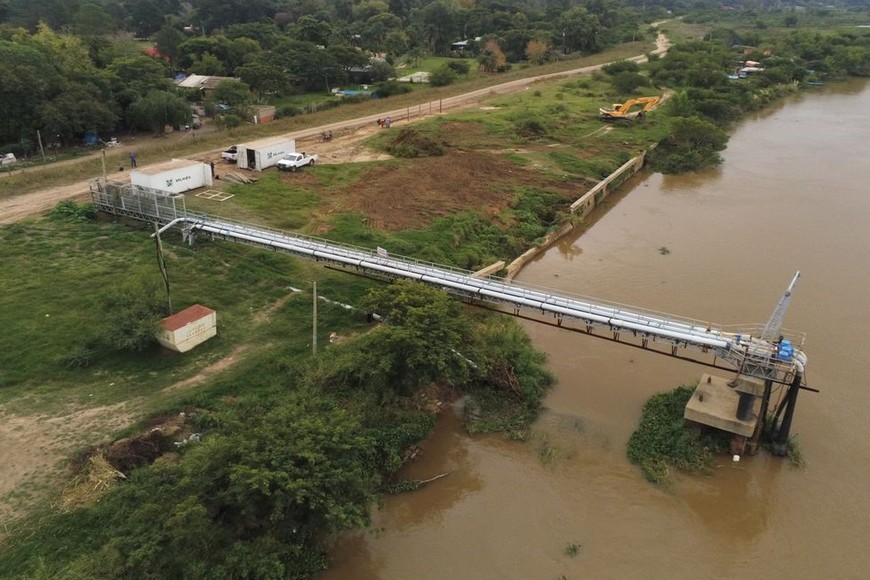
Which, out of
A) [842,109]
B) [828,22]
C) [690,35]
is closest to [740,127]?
[842,109]

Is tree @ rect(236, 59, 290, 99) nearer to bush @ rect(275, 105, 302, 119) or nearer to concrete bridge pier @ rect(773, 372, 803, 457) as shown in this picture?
bush @ rect(275, 105, 302, 119)

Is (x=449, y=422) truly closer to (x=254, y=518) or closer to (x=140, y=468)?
(x=254, y=518)

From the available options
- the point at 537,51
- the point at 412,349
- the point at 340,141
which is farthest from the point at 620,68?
the point at 412,349

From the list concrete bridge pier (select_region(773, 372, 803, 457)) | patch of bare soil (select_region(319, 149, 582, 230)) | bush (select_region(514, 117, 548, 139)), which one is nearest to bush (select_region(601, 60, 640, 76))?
bush (select_region(514, 117, 548, 139))

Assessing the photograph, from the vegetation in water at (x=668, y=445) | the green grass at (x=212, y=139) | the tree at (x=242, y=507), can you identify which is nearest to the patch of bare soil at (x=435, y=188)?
the green grass at (x=212, y=139)

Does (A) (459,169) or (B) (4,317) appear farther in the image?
(A) (459,169)

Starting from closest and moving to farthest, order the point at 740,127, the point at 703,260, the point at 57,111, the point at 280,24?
the point at 703,260
the point at 57,111
the point at 740,127
the point at 280,24

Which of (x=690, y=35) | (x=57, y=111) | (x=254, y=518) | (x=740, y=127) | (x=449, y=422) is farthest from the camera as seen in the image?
(x=690, y=35)
